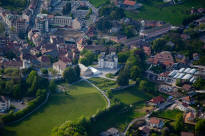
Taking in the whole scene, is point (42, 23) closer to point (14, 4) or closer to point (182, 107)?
point (14, 4)

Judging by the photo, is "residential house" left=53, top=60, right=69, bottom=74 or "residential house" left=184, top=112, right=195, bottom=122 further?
"residential house" left=53, top=60, right=69, bottom=74

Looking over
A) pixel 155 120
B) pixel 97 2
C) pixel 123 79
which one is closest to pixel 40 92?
pixel 123 79

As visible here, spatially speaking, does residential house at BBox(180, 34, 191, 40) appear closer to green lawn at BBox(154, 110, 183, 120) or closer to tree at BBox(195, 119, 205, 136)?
green lawn at BBox(154, 110, 183, 120)

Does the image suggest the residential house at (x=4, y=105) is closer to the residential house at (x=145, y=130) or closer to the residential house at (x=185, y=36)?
the residential house at (x=145, y=130)

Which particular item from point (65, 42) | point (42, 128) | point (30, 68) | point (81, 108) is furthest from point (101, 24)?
point (42, 128)

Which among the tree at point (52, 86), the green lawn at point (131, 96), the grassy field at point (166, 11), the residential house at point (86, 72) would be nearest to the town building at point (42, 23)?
the residential house at point (86, 72)

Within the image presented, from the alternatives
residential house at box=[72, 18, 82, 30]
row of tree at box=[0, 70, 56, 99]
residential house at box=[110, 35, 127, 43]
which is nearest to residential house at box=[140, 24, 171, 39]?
residential house at box=[110, 35, 127, 43]
